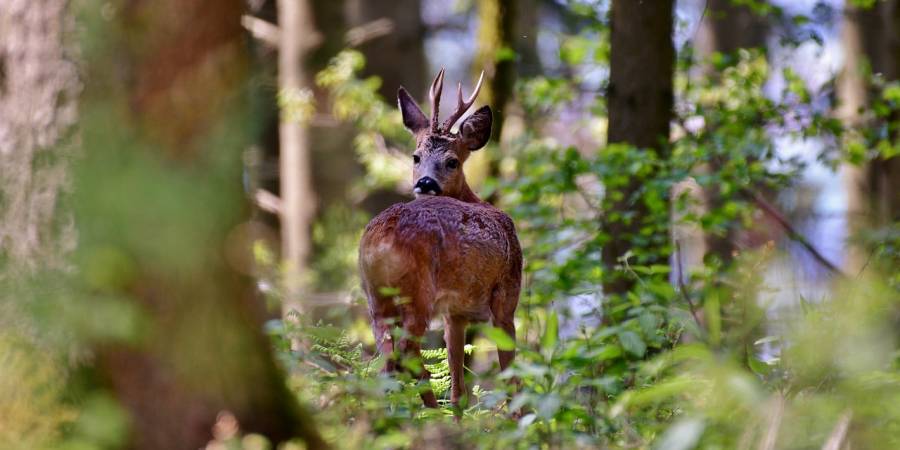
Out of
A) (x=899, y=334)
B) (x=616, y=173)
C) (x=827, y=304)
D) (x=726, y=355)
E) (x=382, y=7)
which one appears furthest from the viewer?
(x=382, y=7)

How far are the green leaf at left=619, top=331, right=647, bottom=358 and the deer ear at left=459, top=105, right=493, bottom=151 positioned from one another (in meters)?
4.55

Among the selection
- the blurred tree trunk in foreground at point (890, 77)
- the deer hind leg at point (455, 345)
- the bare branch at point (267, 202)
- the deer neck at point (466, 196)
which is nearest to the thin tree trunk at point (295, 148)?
the bare branch at point (267, 202)

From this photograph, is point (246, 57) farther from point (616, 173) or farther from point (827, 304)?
point (616, 173)

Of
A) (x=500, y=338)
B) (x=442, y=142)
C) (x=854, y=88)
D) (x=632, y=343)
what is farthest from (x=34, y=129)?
(x=854, y=88)

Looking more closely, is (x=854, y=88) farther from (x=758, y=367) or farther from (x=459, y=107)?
(x=758, y=367)

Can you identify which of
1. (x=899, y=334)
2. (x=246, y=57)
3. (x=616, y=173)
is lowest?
(x=899, y=334)

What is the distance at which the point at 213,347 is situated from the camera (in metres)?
3.58

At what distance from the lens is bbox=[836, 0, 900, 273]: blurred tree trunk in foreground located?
10.7m

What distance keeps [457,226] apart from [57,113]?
3012mm

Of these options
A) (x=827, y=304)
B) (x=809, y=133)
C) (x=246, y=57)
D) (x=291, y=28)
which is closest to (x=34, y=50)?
(x=246, y=57)

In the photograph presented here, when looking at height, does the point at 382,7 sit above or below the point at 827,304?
above

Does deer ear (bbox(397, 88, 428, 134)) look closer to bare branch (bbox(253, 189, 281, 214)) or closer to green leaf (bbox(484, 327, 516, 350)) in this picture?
green leaf (bbox(484, 327, 516, 350))

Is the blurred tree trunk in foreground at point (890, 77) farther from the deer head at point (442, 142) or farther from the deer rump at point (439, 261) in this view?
the deer rump at point (439, 261)

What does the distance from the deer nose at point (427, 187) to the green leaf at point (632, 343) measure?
3.60m
